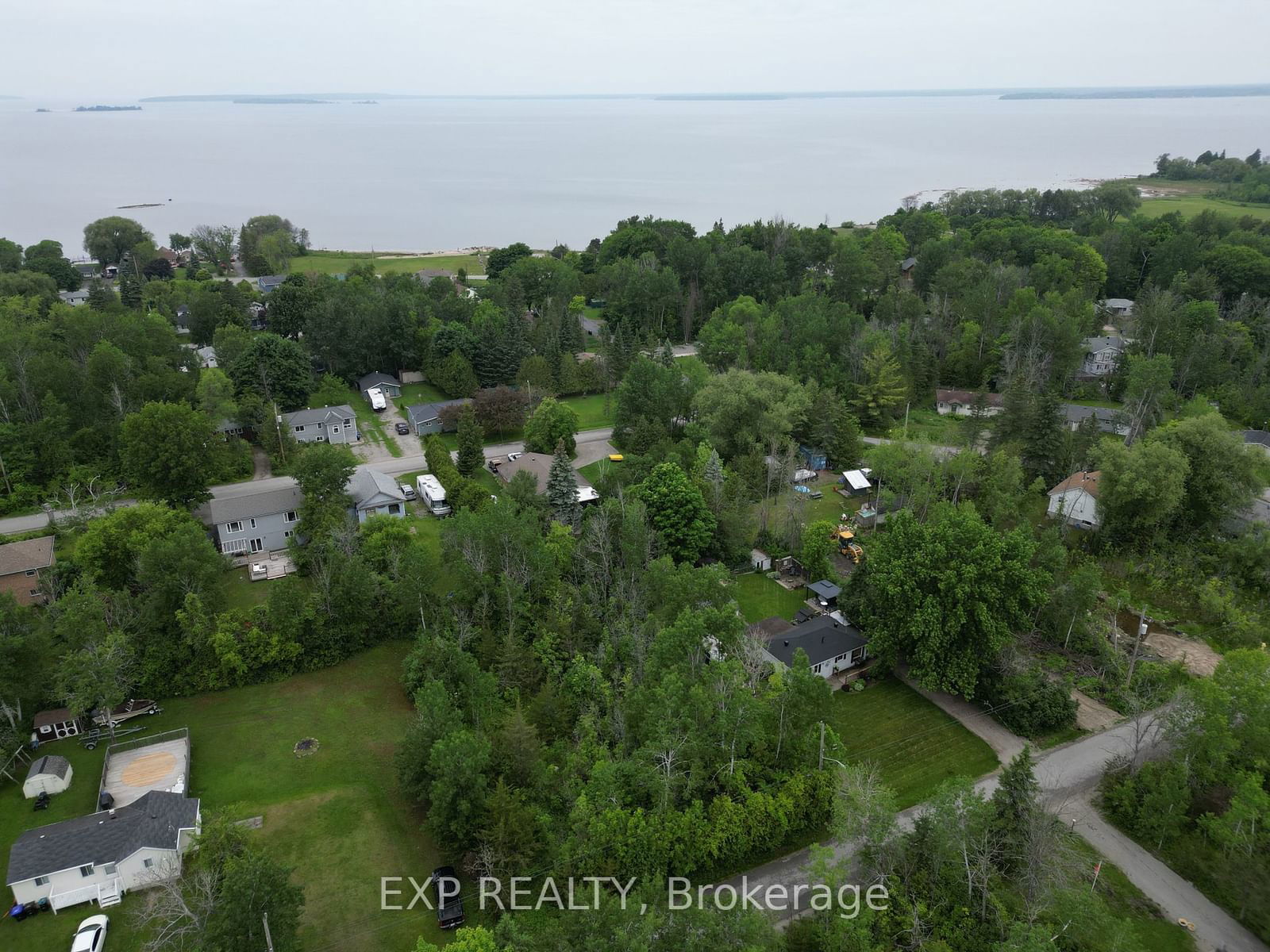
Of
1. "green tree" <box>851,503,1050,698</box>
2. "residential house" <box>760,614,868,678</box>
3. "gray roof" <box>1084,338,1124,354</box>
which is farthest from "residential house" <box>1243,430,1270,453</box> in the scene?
"residential house" <box>760,614,868,678</box>

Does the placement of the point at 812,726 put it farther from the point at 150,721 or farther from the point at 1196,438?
the point at 1196,438

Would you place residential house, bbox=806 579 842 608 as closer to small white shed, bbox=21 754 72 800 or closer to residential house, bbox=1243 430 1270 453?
Answer: small white shed, bbox=21 754 72 800

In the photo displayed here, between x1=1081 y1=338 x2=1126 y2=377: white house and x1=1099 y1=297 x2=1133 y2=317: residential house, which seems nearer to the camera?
x1=1081 y1=338 x2=1126 y2=377: white house

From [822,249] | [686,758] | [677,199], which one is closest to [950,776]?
[686,758]

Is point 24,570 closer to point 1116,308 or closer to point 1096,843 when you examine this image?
point 1096,843

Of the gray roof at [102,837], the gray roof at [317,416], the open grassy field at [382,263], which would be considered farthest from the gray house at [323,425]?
the open grassy field at [382,263]

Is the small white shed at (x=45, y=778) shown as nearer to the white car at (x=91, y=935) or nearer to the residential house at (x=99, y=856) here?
the residential house at (x=99, y=856)
